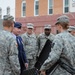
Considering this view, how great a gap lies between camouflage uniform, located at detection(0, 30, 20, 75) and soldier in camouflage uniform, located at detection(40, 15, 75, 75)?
58cm

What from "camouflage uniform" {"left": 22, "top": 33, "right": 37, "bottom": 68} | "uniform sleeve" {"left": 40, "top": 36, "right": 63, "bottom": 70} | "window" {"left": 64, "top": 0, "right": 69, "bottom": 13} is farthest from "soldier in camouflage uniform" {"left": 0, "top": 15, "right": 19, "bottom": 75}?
"window" {"left": 64, "top": 0, "right": 69, "bottom": 13}

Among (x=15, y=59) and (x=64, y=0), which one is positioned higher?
(x=64, y=0)

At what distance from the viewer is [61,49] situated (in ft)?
20.9

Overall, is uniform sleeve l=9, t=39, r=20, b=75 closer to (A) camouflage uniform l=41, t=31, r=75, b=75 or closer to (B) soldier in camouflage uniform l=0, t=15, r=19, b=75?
(B) soldier in camouflage uniform l=0, t=15, r=19, b=75

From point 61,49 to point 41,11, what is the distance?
89.8 ft

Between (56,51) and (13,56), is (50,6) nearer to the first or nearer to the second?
(13,56)

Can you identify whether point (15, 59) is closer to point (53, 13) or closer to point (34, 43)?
point (34, 43)

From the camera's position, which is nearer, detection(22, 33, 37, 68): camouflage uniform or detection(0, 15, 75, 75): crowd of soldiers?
detection(0, 15, 75, 75): crowd of soldiers

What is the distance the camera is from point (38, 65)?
770 centimetres

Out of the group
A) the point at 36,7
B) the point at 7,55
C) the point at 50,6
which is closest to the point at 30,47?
the point at 7,55

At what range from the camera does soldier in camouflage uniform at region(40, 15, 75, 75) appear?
6.37 metres

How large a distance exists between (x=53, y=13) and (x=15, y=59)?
1005 inches

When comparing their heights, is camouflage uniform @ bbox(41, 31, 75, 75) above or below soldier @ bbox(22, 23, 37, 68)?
above

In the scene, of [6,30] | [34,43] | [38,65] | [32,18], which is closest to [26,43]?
[34,43]
